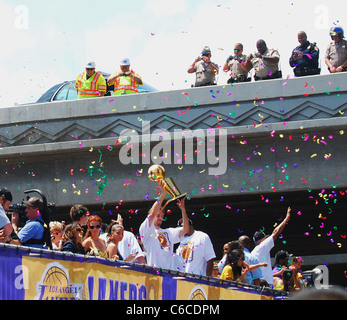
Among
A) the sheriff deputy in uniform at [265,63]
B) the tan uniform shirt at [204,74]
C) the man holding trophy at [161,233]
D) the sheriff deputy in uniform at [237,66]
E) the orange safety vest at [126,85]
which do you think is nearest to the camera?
the man holding trophy at [161,233]

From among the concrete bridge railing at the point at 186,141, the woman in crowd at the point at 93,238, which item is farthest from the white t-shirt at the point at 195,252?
the concrete bridge railing at the point at 186,141

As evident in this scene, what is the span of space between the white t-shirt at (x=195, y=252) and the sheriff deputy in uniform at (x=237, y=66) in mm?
6718

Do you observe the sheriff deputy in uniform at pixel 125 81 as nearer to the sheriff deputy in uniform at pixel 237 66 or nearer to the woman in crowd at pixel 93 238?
the sheriff deputy in uniform at pixel 237 66

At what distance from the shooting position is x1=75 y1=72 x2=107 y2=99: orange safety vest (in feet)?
56.3

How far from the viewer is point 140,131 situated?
1627cm

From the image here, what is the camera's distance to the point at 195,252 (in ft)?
33.9

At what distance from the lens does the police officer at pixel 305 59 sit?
1591cm

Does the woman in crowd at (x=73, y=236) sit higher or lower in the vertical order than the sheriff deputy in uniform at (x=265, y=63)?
lower

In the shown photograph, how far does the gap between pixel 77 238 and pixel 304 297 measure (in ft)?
19.4

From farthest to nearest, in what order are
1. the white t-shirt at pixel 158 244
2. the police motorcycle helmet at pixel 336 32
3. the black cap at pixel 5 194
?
the police motorcycle helmet at pixel 336 32
the white t-shirt at pixel 158 244
the black cap at pixel 5 194

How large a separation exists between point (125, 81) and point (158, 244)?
7.98 meters

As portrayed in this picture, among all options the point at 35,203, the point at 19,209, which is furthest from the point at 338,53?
the point at 35,203
